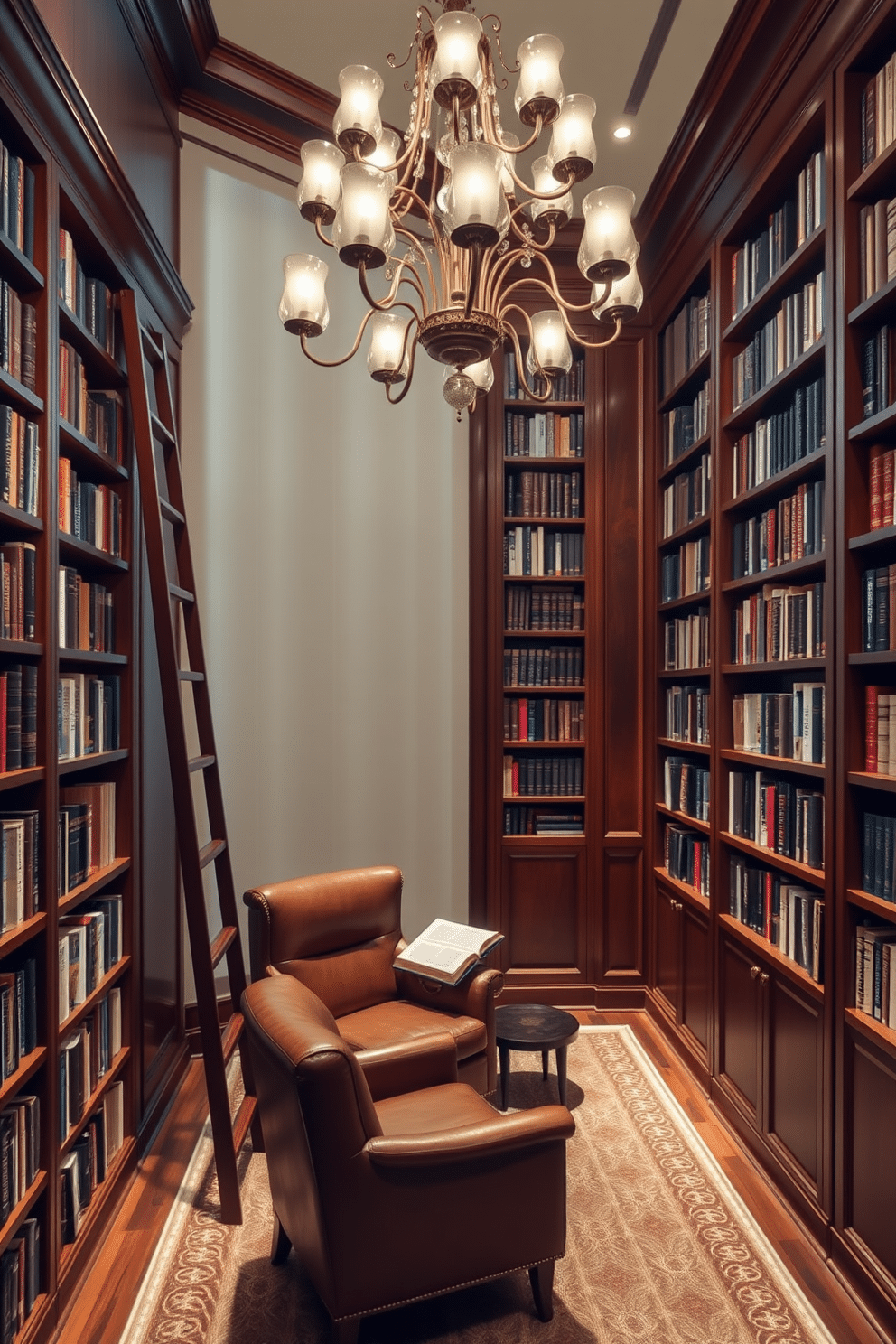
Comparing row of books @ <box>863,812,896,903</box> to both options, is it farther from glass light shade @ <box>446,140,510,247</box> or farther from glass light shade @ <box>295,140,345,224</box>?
glass light shade @ <box>295,140,345,224</box>

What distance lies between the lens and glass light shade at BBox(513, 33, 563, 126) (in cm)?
200

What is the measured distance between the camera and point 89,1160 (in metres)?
2.37

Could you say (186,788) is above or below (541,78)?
below

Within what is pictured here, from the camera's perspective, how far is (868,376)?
2.17 metres

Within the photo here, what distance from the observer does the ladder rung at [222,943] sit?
2.68 meters

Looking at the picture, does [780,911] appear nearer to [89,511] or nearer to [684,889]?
[684,889]

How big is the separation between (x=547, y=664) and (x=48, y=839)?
8.62 ft

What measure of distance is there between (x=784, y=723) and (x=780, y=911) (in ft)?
1.90

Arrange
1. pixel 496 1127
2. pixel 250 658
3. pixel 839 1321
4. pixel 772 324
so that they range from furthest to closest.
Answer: pixel 250 658
pixel 772 324
pixel 839 1321
pixel 496 1127

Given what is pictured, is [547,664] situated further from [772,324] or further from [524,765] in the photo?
[772,324]

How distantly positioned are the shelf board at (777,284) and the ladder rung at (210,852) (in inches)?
97.0

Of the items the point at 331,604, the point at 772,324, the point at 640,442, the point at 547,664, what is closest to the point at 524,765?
the point at 547,664

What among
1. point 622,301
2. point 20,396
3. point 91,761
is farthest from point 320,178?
point 91,761

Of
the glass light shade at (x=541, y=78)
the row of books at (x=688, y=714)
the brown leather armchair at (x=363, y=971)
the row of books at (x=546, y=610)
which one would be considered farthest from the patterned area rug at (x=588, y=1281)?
the glass light shade at (x=541, y=78)
